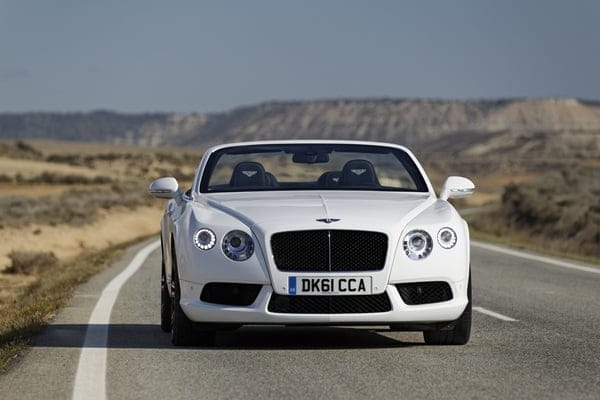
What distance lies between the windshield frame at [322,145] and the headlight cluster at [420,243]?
1.29 meters

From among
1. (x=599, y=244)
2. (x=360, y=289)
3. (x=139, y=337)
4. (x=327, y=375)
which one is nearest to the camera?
(x=327, y=375)

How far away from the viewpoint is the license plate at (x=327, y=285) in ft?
31.2

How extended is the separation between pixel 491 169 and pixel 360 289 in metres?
135

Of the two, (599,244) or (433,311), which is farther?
(599,244)

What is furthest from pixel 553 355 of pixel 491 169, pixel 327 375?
pixel 491 169

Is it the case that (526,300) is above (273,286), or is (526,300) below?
Answer: below

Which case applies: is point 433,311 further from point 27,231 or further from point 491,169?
point 491,169

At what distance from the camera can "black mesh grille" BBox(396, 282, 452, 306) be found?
968 centimetres

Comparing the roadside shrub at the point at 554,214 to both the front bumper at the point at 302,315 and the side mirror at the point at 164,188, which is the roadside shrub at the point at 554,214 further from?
the front bumper at the point at 302,315

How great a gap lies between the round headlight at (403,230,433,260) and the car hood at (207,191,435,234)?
0.33ft

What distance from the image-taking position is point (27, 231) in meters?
34.6

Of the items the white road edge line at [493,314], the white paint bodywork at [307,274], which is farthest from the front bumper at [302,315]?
the white road edge line at [493,314]

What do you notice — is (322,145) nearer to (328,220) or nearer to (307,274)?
(328,220)

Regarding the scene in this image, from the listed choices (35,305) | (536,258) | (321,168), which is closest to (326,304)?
(321,168)
